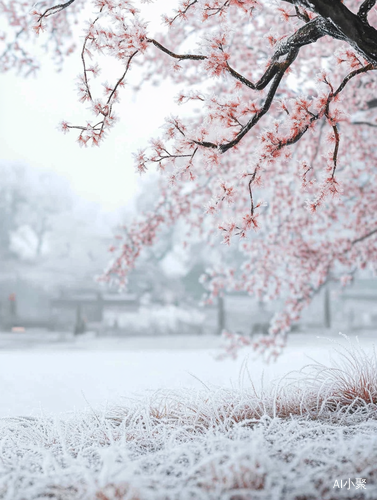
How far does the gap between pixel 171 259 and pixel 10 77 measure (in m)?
1.65

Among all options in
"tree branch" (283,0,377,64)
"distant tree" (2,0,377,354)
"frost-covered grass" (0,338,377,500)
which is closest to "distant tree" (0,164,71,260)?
"distant tree" (2,0,377,354)

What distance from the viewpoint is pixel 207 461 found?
526 millimetres

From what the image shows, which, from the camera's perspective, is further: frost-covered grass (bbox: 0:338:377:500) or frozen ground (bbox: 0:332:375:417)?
frozen ground (bbox: 0:332:375:417)

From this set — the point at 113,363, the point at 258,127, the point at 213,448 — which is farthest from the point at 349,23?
the point at 113,363

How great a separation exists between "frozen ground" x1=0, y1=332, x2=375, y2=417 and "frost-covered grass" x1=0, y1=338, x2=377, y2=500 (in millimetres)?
795

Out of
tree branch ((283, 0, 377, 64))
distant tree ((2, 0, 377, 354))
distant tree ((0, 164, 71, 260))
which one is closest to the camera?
tree branch ((283, 0, 377, 64))

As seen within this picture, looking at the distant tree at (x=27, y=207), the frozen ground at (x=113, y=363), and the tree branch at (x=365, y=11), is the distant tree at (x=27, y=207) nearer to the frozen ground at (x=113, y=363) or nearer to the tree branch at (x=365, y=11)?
the frozen ground at (x=113, y=363)

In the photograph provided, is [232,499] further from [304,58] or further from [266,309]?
[266,309]

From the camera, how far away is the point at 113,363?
2465mm

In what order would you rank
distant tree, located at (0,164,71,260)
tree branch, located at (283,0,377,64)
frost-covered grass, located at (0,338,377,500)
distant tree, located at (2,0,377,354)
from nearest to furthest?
frost-covered grass, located at (0,338,377,500) → tree branch, located at (283,0,377,64) → distant tree, located at (2,0,377,354) → distant tree, located at (0,164,71,260)

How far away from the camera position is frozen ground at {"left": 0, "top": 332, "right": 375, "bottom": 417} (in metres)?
1.83

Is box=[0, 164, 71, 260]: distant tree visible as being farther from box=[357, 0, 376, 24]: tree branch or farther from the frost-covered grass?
box=[357, 0, 376, 24]: tree branch

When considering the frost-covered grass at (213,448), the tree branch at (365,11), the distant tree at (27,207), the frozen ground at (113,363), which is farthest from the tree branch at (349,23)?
the distant tree at (27,207)

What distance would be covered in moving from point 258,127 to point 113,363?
1.57m
